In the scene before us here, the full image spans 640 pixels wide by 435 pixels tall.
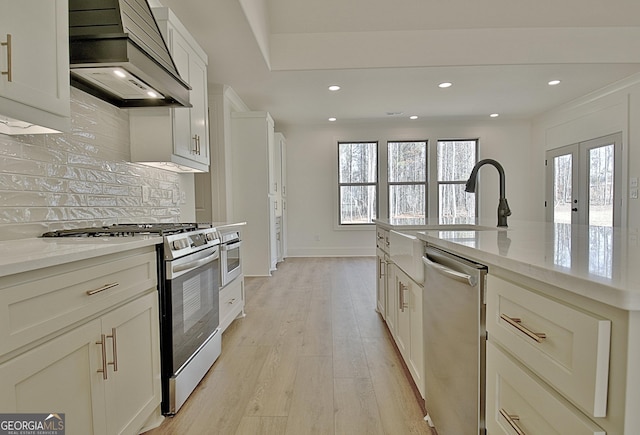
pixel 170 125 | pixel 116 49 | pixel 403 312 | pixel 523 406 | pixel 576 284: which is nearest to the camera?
pixel 576 284

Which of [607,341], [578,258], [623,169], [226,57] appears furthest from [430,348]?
[623,169]

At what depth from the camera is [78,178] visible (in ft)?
5.92

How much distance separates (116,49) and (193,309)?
1.36 m

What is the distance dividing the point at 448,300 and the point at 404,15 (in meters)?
3.54

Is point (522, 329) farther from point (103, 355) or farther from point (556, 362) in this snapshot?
point (103, 355)

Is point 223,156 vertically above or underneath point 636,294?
above

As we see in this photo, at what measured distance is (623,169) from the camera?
460cm

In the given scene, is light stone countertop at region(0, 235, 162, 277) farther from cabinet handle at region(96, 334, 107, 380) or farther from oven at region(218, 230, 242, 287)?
oven at region(218, 230, 242, 287)

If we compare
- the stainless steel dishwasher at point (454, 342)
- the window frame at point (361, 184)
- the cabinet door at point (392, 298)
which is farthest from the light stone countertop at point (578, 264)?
the window frame at point (361, 184)

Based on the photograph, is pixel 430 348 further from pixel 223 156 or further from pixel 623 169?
pixel 623 169

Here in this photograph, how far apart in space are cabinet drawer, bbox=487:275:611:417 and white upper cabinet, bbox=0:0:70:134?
1706 mm

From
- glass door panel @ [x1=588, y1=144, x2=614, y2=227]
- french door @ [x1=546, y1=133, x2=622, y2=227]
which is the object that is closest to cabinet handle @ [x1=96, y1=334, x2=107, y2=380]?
french door @ [x1=546, y1=133, x2=622, y2=227]

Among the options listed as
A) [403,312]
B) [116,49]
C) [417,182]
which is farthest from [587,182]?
[116,49]

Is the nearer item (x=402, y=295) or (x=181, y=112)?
(x=402, y=295)
